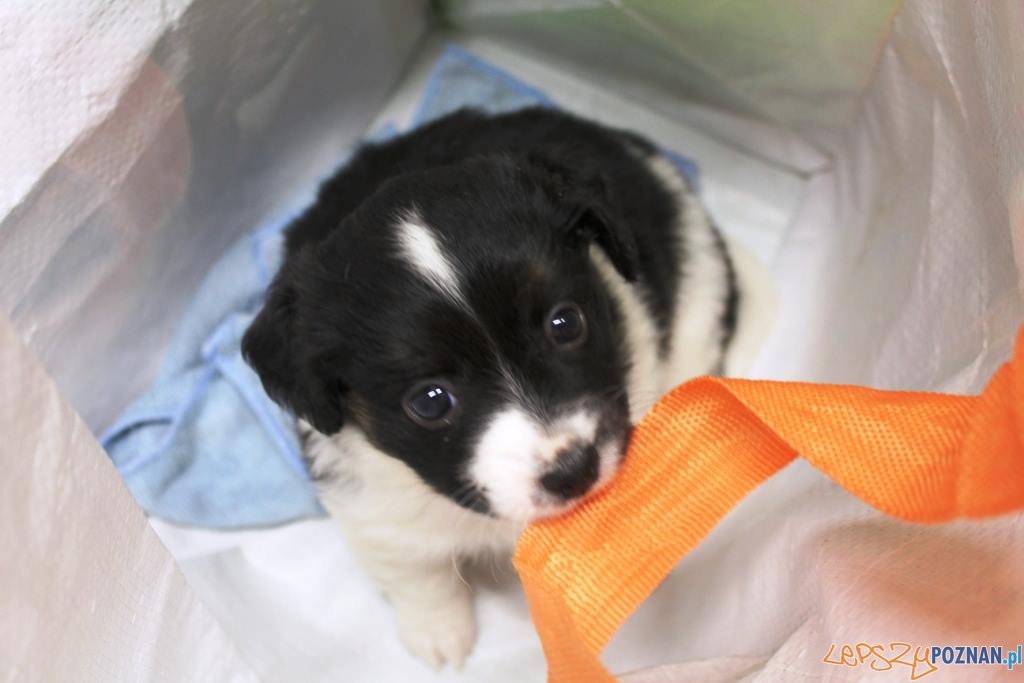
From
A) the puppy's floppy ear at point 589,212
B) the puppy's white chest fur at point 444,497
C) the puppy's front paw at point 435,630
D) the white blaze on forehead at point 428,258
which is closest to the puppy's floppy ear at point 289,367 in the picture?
the puppy's white chest fur at point 444,497

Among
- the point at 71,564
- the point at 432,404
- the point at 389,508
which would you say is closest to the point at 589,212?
the point at 432,404

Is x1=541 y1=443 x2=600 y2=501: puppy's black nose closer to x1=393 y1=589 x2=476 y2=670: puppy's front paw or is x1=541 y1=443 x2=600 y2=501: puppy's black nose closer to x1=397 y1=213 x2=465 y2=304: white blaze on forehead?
x1=397 y1=213 x2=465 y2=304: white blaze on forehead

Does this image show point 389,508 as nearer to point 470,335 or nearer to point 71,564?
point 470,335

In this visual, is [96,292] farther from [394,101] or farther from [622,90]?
[622,90]

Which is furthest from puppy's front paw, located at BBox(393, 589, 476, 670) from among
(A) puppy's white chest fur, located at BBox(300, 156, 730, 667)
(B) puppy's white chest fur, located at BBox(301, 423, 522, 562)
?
(B) puppy's white chest fur, located at BBox(301, 423, 522, 562)

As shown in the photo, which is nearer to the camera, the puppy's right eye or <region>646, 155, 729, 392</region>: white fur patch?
the puppy's right eye

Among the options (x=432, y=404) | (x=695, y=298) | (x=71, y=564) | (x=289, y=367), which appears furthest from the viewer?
(x=695, y=298)

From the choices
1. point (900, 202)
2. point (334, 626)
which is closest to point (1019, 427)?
point (900, 202)
